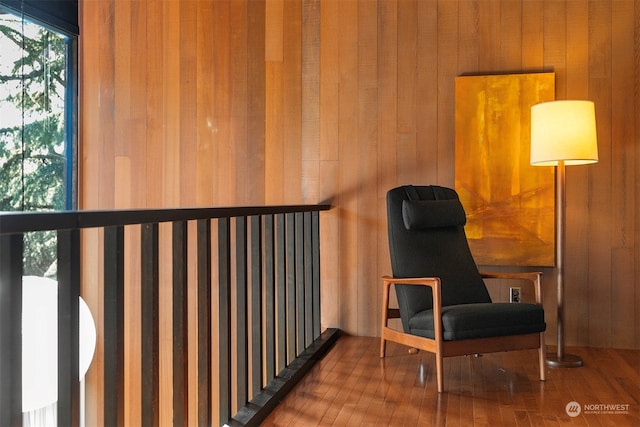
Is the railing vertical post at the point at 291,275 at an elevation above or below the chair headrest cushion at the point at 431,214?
below

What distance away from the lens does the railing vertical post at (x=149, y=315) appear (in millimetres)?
1918

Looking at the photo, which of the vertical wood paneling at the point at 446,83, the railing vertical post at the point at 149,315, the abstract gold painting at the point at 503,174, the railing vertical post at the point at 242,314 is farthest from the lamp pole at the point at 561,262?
the railing vertical post at the point at 149,315

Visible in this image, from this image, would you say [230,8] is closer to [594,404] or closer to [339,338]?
[339,338]

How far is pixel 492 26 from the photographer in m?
4.12

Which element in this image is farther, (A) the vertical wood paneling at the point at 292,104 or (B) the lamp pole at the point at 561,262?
(A) the vertical wood paneling at the point at 292,104

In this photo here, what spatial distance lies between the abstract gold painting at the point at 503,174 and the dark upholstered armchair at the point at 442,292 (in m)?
0.39

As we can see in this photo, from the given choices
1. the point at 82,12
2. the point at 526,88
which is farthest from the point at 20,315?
the point at 82,12

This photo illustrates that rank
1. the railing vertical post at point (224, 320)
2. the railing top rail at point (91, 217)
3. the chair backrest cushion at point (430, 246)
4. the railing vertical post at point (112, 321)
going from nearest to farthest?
the railing top rail at point (91, 217), the railing vertical post at point (112, 321), the railing vertical post at point (224, 320), the chair backrest cushion at point (430, 246)

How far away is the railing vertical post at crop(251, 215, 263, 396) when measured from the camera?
2994 mm

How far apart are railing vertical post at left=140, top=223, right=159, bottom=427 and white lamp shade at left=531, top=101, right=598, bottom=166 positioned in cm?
241

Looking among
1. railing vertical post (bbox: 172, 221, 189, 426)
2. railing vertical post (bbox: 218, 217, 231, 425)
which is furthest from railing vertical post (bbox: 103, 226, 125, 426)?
railing vertical post (bbox: 218, 217, 231, 425)

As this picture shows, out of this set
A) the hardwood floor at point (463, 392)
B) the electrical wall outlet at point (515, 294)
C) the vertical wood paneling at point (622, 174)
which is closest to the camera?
the hardwood floor at point (463, 392)

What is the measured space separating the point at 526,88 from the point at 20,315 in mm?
3508

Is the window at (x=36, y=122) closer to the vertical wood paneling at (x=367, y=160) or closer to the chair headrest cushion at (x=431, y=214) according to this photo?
the vertical wood paneling at (x=367, y=160)
